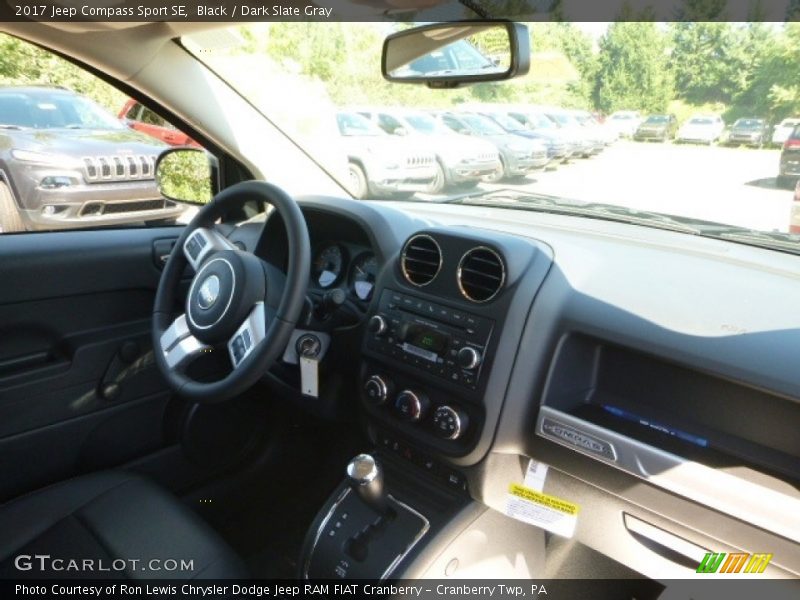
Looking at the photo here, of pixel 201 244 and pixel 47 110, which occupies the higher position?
pixel 47 110

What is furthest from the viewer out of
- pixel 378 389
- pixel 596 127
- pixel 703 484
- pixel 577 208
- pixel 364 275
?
pixel 596 127

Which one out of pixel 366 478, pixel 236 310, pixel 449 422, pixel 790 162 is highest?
pixel 790 162

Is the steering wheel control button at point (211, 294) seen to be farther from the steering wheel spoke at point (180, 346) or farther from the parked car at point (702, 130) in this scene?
the parked car at point (702, 130)

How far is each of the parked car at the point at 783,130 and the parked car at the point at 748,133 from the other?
0.9 inches

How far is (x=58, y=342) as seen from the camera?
2189 millimetres

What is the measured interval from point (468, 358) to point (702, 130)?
44.5 inches

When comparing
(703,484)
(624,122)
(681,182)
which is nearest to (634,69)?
(624,122)

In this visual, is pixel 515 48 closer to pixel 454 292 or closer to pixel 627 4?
pixel 627 4

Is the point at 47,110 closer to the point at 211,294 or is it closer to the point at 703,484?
the point at 211,294

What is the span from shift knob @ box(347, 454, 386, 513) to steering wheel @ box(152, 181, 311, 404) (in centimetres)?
39

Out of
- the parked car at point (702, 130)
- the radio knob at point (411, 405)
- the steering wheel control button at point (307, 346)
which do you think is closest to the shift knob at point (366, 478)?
the radio knob at point (411, 405)

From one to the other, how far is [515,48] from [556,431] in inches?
44.9

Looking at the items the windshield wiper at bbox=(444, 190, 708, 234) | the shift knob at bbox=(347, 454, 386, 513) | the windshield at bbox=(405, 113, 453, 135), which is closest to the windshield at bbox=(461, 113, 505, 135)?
the windshield at bbox=(405, 113, 453, 135)

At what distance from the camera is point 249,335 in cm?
165
